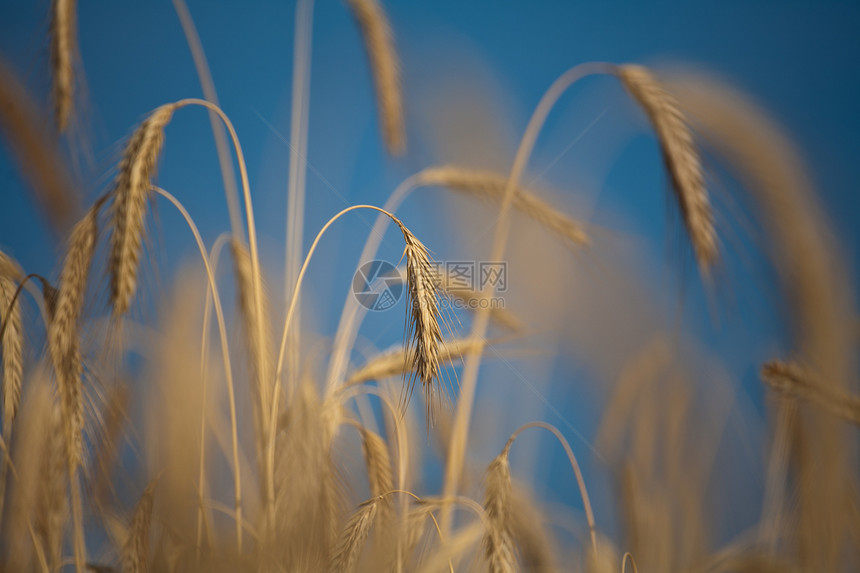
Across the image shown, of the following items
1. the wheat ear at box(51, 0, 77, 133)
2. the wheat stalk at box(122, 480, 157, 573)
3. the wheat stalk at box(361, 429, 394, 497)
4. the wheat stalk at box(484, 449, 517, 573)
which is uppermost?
the wheat ear at box(51, 0, 77, 133)

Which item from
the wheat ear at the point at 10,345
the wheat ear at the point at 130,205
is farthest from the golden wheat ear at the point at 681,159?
the wheat ear at the point at 10,345

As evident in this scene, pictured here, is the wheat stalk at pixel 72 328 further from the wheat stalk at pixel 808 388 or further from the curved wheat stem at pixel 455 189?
the wheat stalk at pixel 808 388

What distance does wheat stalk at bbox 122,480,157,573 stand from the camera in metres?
1.22

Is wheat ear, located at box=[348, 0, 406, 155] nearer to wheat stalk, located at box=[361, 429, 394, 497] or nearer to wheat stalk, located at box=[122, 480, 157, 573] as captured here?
wheat stalk, located at box=[361, 429, 394, 497]

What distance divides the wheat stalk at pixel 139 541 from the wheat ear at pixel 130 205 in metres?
0.69

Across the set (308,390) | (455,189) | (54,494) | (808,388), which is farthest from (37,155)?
(808,388)

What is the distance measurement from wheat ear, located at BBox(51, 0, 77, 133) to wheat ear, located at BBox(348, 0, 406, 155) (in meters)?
1.19

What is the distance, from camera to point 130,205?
3.54 feet

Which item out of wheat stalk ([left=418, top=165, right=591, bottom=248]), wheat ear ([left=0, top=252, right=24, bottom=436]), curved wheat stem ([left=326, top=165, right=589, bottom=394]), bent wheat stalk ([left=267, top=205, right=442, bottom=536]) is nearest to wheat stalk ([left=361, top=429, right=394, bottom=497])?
curved wheat stem ([left=326, top=165, right=589, bottom=394])

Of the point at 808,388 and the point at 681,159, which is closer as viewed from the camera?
the point at 808,388

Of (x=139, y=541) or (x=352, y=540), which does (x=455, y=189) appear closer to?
(x=352, y=540)

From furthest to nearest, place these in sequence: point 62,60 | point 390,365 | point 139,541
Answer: point 390,365 < point 62,60 < point 139,541

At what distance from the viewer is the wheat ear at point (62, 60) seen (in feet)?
4.76

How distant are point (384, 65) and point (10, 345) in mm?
1904
